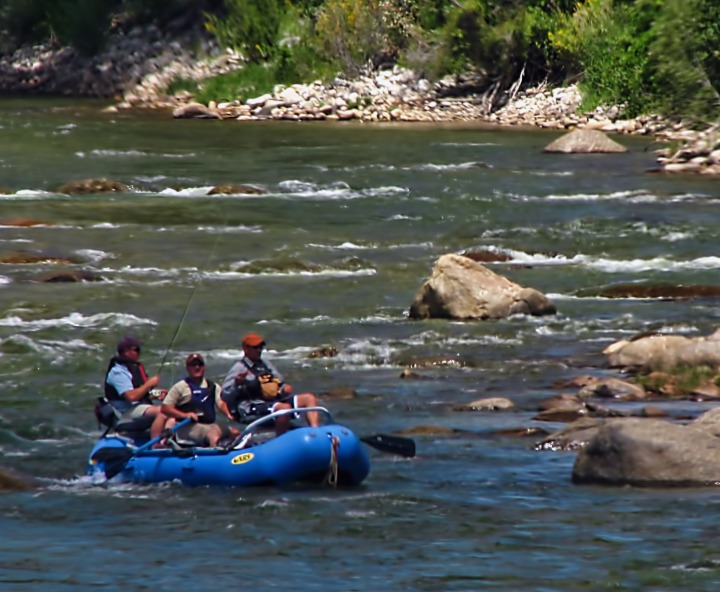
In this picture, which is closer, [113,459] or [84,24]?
[113,459]

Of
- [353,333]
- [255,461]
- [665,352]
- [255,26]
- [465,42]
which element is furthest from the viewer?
[255,26]

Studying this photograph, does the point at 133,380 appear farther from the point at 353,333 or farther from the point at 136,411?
the point at 353,333

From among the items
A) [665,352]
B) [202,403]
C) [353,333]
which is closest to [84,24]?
[353,333]

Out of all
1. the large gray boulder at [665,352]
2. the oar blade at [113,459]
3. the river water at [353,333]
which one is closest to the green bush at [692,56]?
the river water at [353,333]

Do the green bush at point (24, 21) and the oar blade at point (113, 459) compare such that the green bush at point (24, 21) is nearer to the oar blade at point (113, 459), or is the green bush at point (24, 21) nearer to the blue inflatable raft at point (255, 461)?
the oar blade at point (113, 459)

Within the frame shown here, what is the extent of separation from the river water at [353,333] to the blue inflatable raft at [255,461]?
0.17 meters

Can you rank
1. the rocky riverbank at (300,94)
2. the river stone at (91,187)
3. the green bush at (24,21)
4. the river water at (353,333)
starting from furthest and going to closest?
the green bush at (24,21) < the rocky riverbank at (300,94) < the river stone at (91,187) < the river water at (353,333)

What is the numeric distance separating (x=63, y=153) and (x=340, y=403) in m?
26.2

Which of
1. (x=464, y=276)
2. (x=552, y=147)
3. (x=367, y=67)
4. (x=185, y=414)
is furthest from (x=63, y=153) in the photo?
(x=185, y=414)

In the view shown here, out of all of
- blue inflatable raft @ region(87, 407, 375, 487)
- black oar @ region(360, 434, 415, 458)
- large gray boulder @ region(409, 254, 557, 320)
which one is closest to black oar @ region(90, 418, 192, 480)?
blue inflatable raft @ region(87, 407, 375, 487)

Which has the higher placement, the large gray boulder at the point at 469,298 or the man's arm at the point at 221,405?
the man's arm at the point at 221,405

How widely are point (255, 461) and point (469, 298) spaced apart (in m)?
8.90

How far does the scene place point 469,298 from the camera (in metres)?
23.0

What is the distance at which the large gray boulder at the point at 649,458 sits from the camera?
47.4 ft
